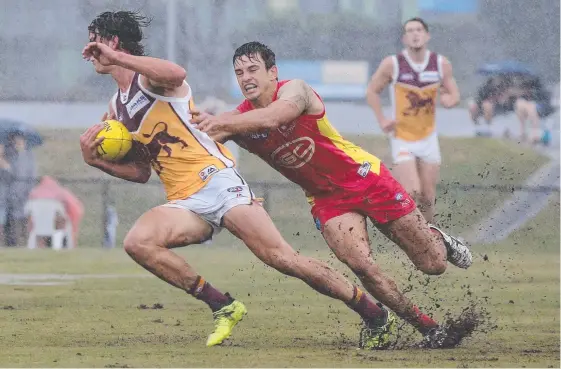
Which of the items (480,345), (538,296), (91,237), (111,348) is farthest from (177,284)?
(91,237)

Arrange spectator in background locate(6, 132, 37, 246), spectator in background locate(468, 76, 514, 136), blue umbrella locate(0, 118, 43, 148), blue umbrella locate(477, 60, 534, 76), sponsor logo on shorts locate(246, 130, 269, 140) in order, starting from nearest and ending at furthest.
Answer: sponsor logo on shorts locate(246, 130, 269, 140) < spectator in background locate(6, 132, 37, 246) < blue umbrella locate(0, 118, 43, 148) < spectator in background locate(468, 76, 514, 136) < blue umbrella locate(477, 60, 534, 76)

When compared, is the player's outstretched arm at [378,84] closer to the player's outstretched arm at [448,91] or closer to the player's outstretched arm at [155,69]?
the player's outstretched arm at [448,91]

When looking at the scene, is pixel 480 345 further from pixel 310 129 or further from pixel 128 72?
pixel 128 72

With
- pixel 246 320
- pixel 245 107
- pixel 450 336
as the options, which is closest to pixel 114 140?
pixel 245 107

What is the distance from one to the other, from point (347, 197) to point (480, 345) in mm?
1244

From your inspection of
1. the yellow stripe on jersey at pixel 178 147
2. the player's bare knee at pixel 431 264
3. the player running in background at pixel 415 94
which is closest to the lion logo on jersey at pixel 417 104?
the player running in background at pixel 415 94

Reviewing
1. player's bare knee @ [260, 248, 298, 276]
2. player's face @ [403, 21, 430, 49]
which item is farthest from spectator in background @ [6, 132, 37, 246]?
player's bare knee @ [260, 248, 298, 276]

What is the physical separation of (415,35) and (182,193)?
5772 mm

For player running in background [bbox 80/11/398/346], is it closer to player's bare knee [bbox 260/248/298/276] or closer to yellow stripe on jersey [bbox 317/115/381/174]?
player's bare knee [bbox 260/248/298/276]

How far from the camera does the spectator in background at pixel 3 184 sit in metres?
19.4

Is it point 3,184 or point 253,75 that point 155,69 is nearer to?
point 253,75

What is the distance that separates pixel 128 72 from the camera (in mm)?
8555

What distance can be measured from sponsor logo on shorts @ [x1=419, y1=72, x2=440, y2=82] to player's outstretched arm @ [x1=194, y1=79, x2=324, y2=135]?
229 inches

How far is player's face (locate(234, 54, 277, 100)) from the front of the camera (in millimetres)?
8219
